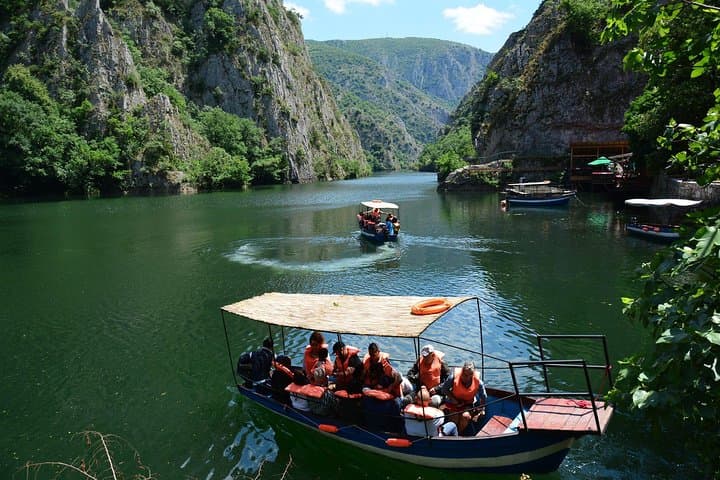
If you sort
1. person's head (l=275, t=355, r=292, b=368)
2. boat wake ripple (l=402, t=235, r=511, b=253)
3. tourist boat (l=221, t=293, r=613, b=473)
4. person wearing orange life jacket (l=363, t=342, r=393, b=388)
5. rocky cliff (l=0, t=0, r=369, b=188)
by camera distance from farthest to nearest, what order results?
rocky cliff (l=0, t=0, r=369, b=188), boat wake ripple (l=402, t=235, r=511, b=253), person's head (l=275, t=355, r=292, b=368), person wearing orange life jacket (l=363, t=342, r=393, b=388), tourist boat (l=221, t=293, r=613, b=473)

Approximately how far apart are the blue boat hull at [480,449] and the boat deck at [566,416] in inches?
6.9

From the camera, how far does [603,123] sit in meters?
81.4

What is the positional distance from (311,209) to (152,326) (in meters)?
44.1

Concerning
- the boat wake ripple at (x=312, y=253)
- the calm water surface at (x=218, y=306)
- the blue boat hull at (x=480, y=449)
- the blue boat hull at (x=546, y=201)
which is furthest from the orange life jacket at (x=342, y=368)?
the blue boat hull at (x=546, y=201)

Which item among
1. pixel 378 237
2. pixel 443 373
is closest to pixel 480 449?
pixel 443 373

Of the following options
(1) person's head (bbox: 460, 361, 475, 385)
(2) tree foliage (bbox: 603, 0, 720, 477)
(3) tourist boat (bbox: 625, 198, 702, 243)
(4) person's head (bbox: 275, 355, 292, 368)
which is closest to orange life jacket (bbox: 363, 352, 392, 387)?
(1) person's head (bbox: 460, 361, 475, 385)

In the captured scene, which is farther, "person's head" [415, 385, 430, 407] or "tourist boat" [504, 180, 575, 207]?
"tourist boat" [504, 180, 575, 207]

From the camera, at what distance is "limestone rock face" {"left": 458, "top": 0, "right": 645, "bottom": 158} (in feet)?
265

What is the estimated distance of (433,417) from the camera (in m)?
11.1

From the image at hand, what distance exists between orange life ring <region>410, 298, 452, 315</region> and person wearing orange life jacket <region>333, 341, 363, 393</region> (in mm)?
2174

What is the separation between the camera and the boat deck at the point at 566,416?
9.74m

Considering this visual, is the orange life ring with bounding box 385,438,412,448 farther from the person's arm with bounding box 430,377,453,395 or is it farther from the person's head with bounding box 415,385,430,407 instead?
the person's arm with bounding box 430,377,453,395

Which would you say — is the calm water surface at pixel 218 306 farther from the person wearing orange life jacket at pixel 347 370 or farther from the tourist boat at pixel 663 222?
the person wearing orange life jacket at pixel 347 370

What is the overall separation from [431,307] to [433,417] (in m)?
2.61
